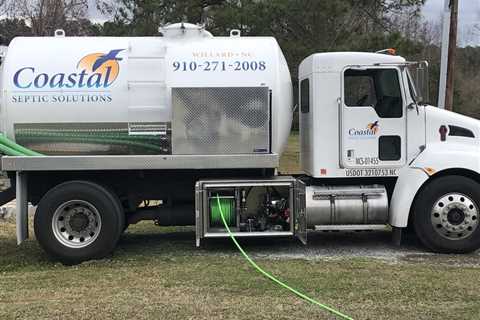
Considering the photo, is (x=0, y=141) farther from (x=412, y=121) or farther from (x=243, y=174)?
(x=412, y=121)

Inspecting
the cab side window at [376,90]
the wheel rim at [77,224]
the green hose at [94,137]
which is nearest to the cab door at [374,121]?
the cab side window at [376,90]

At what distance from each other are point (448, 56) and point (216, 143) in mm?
11766

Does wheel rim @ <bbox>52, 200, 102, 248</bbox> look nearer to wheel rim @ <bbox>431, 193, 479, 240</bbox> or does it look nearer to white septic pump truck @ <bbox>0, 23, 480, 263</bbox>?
white septic pump truck @ <bbox>0, 23, 480, 263</bbox>

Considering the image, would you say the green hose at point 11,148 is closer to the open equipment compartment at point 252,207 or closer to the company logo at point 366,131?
the open equipment compartment at point 252,207

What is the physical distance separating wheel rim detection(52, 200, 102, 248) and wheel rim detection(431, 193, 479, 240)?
14.0 feet

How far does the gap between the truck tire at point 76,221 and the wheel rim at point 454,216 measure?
13.2ft

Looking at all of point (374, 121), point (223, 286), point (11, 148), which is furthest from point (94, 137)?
point (374, 121)

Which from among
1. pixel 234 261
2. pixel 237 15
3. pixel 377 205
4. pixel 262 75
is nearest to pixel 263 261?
pixel 234 261

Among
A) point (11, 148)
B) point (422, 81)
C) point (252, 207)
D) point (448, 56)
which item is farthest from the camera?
point (448, 56)

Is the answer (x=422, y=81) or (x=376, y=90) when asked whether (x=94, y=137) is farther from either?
(x=422, y=81)

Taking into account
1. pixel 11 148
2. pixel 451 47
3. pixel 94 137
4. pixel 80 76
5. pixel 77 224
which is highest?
pixel 451 47

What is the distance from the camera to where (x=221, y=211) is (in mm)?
7695

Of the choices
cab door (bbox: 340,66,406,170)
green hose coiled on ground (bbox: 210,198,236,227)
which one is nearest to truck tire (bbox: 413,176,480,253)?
cab door (bbox: 340,66,406,170)

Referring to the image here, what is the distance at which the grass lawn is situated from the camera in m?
5.33
